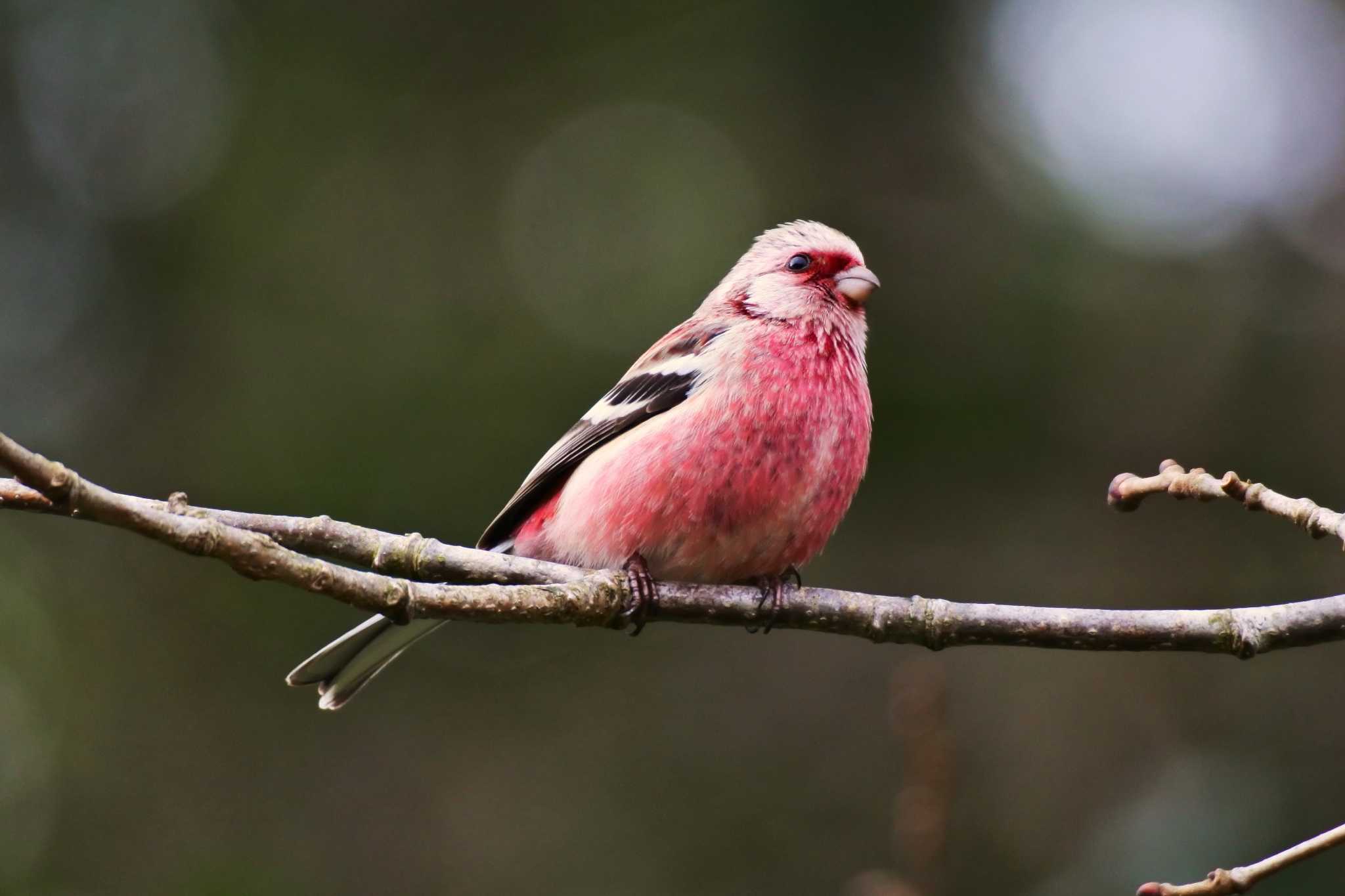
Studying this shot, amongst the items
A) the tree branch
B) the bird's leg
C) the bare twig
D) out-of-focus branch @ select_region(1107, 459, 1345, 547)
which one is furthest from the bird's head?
the bare twig

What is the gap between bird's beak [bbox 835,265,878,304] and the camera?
6.57 metres

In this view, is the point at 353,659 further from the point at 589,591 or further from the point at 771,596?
the point at 771,596

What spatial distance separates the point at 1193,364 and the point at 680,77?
13.6 ft

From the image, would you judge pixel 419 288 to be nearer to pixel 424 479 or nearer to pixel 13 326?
pixel 424 479

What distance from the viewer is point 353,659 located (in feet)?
18.2

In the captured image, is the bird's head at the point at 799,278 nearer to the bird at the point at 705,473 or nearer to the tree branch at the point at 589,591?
the bird at the point at 705,473

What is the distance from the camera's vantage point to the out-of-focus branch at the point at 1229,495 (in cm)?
382

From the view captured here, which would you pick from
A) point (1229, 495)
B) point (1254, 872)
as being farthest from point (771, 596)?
point (1254, 872)

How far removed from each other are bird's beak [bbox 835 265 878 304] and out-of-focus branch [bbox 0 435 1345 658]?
2.01 metres

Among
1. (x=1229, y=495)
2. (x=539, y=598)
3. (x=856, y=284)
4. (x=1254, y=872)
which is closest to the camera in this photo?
(x=1254, y=872)

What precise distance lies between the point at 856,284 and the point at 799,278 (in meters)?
0.28

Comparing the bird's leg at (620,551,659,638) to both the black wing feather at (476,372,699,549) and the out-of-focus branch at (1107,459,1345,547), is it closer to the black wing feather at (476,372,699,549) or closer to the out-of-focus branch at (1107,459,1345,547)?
the black wing feather at (476,372,699,549)

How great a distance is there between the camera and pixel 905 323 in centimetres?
957

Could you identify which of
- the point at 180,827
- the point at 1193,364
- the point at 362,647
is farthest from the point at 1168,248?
the point at 180,827
